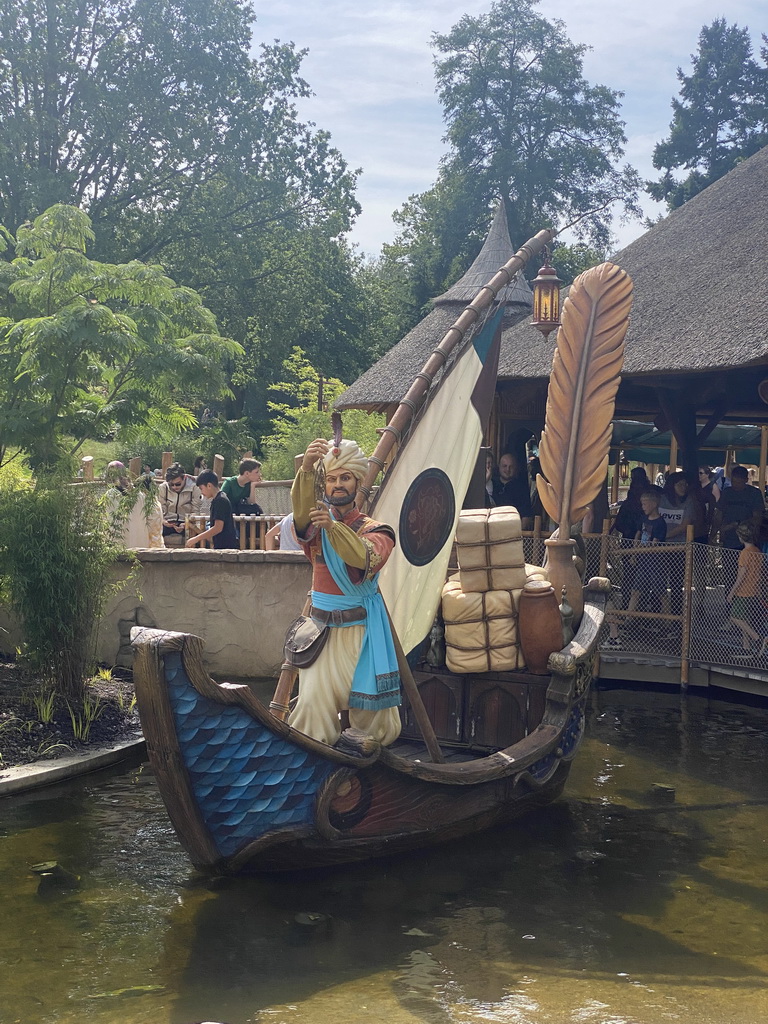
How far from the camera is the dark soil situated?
764 centimetres

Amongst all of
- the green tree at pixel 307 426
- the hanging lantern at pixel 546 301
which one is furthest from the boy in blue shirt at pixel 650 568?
the green tree at pixel 307 426

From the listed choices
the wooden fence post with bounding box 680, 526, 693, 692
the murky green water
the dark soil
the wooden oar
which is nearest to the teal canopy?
the wooden fence post with bounding box 680, 526, 693, 692

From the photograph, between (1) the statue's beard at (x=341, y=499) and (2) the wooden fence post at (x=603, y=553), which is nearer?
(1) the statue's beard at (x=341, y=499)

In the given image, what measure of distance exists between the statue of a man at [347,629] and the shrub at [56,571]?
113 inches

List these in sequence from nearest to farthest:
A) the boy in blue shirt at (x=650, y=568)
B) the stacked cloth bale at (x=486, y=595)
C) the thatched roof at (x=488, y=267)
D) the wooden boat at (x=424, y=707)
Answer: the wooden boat at (x=424, y=707) < the stacked cloth bale at (x=486, y=595) < the boy in blue shirt at (x=650, y=568) < the thatched roof at (x=488, y=267)

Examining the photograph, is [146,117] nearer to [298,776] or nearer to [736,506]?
[736,506]

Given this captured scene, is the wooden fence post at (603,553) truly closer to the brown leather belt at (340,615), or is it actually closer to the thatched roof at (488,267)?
Result: the brown leather belt at (340,615)

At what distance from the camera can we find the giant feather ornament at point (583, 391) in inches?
317

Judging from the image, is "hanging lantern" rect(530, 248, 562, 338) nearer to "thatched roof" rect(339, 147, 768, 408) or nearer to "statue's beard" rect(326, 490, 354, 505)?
"thatched roof" rect(339, 147, 768, 408)

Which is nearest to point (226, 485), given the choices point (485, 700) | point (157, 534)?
point (157, 534)

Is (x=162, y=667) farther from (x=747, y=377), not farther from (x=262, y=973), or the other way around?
(x=747, y=377)

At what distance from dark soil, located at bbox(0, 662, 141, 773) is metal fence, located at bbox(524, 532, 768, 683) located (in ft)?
14.0

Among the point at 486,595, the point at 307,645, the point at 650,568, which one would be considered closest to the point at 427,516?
the point at 486,595

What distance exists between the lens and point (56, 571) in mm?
7910
